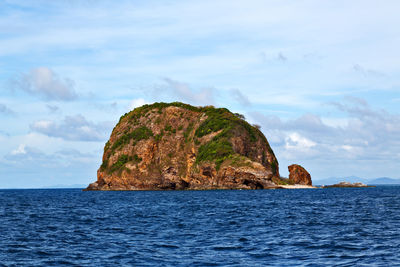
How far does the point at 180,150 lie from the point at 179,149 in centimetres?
75

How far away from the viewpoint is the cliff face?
484ft

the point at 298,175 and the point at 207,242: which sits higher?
the point at 298,175

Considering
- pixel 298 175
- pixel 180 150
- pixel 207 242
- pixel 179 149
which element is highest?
pixel 179 149

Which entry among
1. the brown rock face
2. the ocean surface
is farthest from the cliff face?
the ocean surface

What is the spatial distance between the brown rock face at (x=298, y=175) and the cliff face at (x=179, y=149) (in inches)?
293

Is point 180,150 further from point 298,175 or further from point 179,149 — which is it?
point 298,175

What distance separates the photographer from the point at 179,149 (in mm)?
166125

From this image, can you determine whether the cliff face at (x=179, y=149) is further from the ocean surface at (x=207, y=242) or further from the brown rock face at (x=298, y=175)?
the ocean surface at (x=207, y=242)

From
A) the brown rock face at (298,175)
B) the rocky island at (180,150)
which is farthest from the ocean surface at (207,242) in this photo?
the brown rock face at (298,175)

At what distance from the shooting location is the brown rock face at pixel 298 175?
170 metres

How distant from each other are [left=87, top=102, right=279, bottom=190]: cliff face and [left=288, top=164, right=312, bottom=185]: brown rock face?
7439 millimetres

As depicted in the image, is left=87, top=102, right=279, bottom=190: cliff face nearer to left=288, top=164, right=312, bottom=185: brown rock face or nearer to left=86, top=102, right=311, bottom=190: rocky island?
left=86, top=102, right=311, bottom=190: rocky island

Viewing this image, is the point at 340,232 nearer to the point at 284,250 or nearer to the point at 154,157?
the point at 284,250

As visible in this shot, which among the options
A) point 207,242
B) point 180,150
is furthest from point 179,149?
point 207,242
